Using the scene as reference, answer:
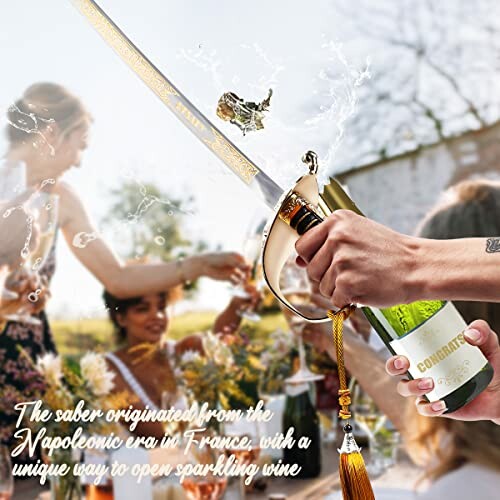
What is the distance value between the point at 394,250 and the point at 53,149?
0.98m

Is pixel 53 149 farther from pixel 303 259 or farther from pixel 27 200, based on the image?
pixel 303 259

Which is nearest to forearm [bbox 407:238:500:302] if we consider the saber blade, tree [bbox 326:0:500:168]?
the saber blade

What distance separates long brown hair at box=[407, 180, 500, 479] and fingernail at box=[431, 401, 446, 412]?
1.13 ft

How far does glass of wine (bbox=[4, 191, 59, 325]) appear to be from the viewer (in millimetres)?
1418

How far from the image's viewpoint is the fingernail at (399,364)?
803 mm

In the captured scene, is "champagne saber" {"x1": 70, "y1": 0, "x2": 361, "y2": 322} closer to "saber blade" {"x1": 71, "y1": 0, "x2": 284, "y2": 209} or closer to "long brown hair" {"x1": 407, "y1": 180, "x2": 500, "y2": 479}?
"saber blade" {"x1": 71, "y1": 0, "x2": 284, "y2": 209}

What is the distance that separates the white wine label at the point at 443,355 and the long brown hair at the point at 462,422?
338 mm

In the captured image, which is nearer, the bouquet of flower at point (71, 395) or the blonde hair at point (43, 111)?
the bouquet of flower at point (71, 395)

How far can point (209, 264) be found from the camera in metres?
1.62

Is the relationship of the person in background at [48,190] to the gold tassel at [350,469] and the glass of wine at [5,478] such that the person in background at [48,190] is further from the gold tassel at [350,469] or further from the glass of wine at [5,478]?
the gold tassel at [350,469]

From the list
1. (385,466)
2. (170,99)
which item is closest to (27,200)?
(170,99)

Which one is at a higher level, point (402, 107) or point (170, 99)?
point (402, 107)

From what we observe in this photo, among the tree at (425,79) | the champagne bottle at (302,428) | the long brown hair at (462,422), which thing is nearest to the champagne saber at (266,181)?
the long brown hair at (462,422)

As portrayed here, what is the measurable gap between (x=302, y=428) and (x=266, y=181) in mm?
872
